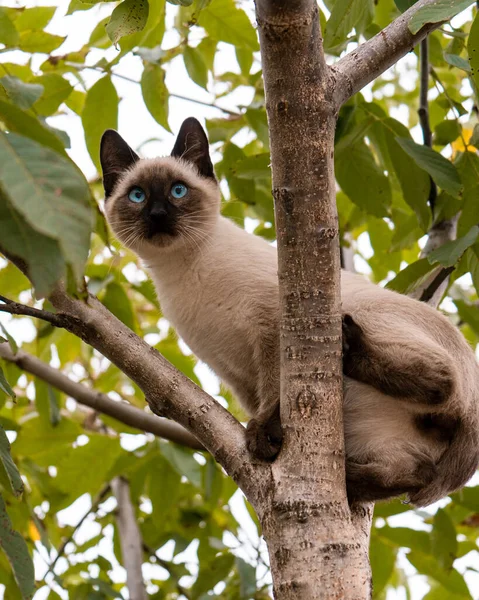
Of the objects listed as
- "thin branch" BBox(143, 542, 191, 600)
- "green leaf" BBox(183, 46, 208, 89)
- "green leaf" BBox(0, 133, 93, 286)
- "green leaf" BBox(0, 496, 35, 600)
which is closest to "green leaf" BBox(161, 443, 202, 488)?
"thin branch" BBox(143, 542, 191, 600)

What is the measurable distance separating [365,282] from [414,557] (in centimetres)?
187

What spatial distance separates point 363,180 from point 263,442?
210cm

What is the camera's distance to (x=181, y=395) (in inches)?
115

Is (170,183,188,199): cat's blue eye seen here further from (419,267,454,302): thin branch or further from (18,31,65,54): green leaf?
(419,267,454,302): thin branch

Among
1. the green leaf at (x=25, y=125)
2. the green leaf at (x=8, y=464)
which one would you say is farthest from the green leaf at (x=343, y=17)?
the green leaf at (x=8, y=464)

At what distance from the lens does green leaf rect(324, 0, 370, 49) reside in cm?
331

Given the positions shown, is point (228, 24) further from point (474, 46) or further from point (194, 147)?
point (474, 46)

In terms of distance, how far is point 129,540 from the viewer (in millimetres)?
5008

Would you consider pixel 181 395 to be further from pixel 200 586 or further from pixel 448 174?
pixel 200 586

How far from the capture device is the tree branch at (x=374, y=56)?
9.07 feet

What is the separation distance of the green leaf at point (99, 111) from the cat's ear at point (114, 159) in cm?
42

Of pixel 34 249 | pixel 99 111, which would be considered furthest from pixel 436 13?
pixel 99 111

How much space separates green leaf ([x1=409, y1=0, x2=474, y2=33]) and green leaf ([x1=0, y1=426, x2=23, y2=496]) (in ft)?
6.45

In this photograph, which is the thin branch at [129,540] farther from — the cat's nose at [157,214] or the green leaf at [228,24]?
the green leaf at [228,24]
